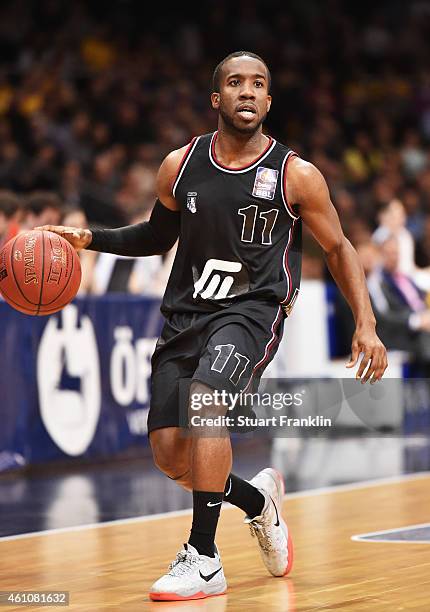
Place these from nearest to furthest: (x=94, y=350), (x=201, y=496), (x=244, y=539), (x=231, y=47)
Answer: (x=201, y=496)
(x=244, y=539)
(x=94, y=350)
(x=231, y=47)

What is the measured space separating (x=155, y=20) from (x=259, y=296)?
1532 cm

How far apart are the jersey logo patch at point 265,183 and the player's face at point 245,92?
17 centimetres

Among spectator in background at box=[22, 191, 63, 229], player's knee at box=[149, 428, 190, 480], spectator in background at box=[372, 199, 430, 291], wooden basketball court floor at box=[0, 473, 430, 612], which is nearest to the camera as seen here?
wooden basketball court floor at box=[0, 473, 430, 612]

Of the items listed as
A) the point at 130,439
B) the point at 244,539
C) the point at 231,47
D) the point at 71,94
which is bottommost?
the point at 244,539

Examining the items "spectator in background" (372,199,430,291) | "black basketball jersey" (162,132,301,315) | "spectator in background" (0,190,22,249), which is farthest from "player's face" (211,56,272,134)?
"spectator in background" (372,199,430,291)

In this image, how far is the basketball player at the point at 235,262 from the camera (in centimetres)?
505

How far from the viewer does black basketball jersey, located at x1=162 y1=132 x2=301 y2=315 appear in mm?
5184

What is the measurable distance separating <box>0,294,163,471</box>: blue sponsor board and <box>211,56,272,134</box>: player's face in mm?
4420

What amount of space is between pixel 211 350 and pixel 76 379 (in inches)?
188

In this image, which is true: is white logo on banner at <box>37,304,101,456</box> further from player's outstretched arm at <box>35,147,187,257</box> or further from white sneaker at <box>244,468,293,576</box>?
white sneaker at <box>244,468,293,576</box>

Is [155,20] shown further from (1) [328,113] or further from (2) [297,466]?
(2) [297,466]

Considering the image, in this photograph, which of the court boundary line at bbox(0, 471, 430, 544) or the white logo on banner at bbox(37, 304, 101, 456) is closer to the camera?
the court boundary line at bbox(0, 471, 430, 544)

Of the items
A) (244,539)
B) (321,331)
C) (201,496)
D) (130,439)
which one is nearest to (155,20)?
(321,331)

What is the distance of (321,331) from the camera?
1195 cm
